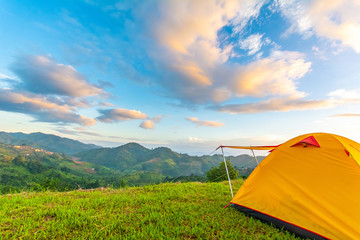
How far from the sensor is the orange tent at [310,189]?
4031 mm

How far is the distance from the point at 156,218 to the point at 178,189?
3569 millimetres

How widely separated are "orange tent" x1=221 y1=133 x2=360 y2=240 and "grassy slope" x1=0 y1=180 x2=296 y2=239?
469mm

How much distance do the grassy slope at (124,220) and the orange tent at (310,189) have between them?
47cm

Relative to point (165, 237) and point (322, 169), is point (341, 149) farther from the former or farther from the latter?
point (165, 237)

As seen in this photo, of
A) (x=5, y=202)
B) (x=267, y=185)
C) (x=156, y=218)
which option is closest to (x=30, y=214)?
(x=5, y=202)

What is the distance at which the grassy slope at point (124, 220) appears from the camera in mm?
4051

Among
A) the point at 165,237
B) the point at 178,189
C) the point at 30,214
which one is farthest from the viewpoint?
the point at 178,189

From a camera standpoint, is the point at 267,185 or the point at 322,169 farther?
the point at 267,185

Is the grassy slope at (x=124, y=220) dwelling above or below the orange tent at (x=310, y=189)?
below

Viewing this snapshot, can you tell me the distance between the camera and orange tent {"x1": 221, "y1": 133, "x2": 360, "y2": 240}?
4031mm

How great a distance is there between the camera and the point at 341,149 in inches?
187

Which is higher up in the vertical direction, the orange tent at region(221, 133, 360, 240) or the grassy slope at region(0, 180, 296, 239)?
the orange tent at region(221, 133, 360, 240)

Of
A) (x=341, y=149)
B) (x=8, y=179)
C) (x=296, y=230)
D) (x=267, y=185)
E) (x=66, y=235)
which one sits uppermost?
(x=341, y=149)

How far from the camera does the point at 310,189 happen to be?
4.59 meters
